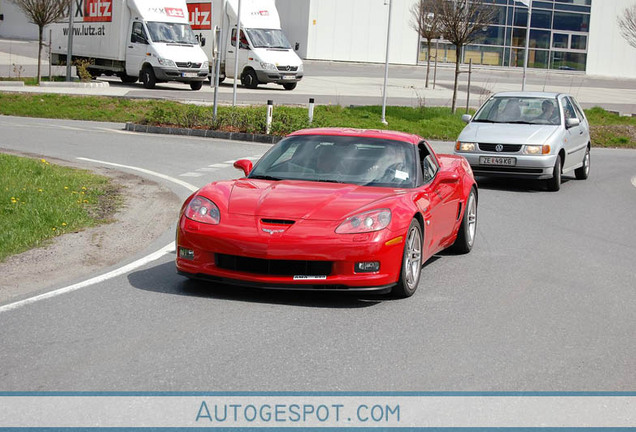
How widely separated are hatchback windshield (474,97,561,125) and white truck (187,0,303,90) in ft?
70.8

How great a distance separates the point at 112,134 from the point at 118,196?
9.73 meters

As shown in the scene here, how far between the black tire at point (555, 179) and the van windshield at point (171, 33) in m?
23.3

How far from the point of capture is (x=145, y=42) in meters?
37.2

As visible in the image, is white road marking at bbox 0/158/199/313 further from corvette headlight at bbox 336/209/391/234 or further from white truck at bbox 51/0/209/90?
white truck at bbox 51/0/209/90

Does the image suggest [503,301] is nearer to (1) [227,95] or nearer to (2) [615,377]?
(2) [615,377]

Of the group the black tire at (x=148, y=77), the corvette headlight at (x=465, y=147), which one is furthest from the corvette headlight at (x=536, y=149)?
the black tire at (x=148, y=77)

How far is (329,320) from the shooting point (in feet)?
23.1

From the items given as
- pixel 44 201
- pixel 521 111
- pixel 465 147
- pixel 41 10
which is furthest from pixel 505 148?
pixel 41 10

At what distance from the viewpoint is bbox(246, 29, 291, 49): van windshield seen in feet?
128

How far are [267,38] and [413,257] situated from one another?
3228cm

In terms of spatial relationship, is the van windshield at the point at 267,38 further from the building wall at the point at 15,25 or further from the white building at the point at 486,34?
the building wall at the point at 15,25

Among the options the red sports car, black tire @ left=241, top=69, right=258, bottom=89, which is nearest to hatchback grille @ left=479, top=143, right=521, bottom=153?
the red sports car

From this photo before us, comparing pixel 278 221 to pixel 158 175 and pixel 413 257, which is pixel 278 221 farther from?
pixel 158 175

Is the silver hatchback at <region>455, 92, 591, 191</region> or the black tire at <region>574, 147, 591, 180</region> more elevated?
the silver hatchback at <region>455, 92, 591, 191</region>
